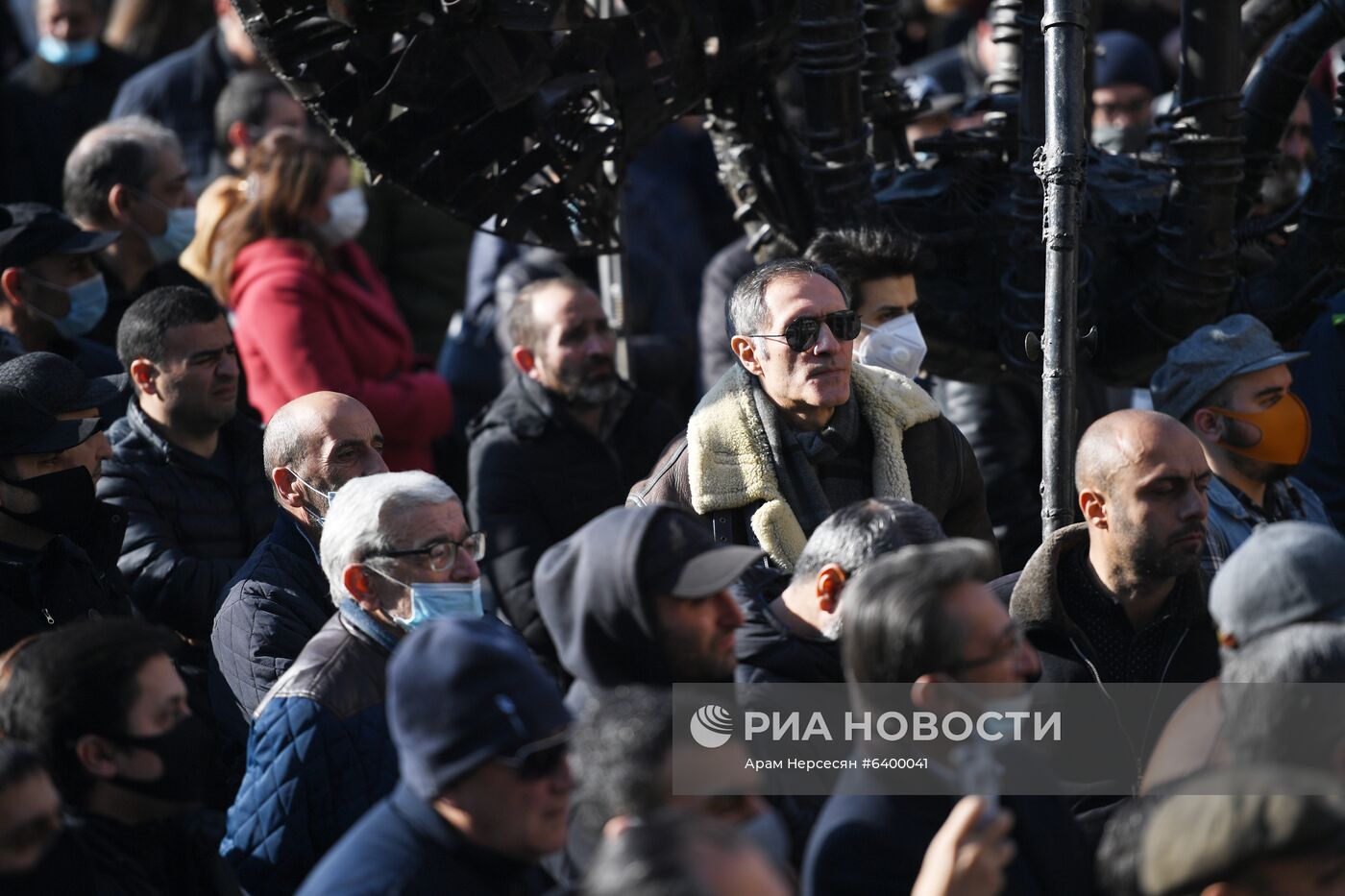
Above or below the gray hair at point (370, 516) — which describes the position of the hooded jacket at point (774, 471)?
below

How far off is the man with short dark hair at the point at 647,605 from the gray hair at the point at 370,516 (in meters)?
0.71

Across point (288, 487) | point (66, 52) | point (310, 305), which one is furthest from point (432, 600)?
point (66, 52)

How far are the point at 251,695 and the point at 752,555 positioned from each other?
1.56 meters

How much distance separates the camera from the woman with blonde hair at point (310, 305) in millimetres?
6492

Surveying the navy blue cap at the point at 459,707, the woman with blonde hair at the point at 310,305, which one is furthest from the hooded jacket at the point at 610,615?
the woman with blonde hair at the point at 310,305

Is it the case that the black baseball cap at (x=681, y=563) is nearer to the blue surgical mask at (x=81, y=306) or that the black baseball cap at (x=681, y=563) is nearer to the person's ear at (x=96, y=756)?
the person's ear at (x=96, y=756)

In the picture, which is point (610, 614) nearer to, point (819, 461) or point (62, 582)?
point (819, 461)

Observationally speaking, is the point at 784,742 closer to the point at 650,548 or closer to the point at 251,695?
the point at 650,548

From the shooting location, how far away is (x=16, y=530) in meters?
4.71

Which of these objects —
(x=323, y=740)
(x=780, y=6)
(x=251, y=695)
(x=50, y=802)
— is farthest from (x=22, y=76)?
(x=50, y=802)

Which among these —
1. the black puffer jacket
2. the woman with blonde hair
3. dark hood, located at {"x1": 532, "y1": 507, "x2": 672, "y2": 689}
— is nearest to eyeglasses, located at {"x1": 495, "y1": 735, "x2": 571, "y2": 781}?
dark hood, located at {"x1": 532, "y1": 507, "x2": 672, "y2": 689}

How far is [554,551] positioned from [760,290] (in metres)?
1.65

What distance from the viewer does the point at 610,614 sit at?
133 inches

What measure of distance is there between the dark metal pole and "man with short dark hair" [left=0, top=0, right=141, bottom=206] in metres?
5.43
